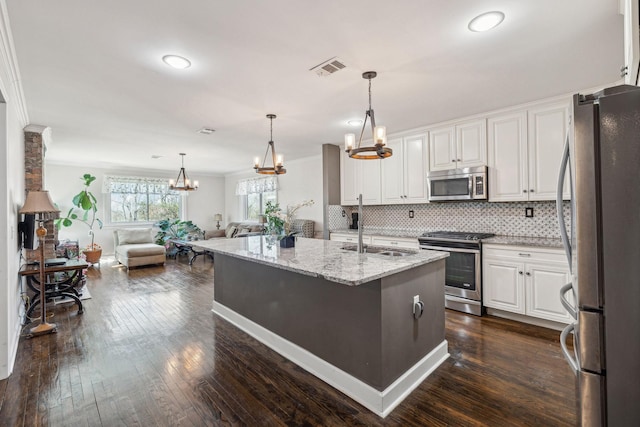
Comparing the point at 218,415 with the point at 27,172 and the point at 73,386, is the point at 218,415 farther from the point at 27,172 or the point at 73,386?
the point at 27,172

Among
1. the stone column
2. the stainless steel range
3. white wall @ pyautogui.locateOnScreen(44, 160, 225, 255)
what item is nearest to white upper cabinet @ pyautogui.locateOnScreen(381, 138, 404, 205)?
the stainless steel range

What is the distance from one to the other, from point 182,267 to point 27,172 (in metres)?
3.29

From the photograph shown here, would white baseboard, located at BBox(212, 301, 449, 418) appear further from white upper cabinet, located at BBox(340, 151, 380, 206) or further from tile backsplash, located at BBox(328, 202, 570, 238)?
white upper cabinet, located at BBox(340, 151, 380, 206)

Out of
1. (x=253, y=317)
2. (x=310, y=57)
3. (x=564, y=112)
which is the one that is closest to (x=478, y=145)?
(x=564, y=112)

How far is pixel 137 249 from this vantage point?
21.1 feet

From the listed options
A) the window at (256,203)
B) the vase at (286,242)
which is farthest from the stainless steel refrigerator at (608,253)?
the window at (256,203)

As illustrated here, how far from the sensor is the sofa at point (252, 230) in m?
6.24

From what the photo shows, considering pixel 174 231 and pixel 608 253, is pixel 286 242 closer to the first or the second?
pixel 608 253

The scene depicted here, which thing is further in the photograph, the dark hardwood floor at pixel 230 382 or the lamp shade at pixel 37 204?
the lamp shade at pixel 37 204

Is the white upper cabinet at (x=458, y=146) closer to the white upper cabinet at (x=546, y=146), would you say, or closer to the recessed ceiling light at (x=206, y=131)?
the white upper cabinet at (x=546, y=146)

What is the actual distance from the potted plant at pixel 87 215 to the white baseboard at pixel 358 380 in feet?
18.0

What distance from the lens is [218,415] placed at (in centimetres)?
185

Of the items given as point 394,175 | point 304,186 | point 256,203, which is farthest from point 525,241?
point 256,203

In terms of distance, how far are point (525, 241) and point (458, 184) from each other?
3.28 ft
